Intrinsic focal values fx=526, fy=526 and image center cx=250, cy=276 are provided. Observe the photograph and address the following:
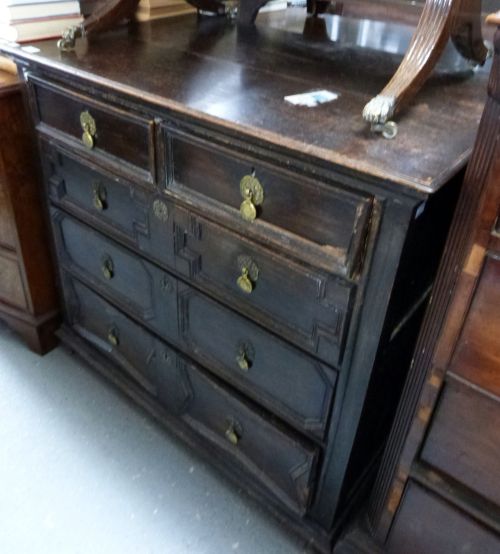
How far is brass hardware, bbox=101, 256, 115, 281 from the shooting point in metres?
1.21

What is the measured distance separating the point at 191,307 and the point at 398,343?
41cm

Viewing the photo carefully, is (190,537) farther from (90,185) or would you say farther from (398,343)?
(90,185)

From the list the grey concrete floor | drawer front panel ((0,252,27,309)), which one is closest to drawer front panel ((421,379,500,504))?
the grey concrete floor

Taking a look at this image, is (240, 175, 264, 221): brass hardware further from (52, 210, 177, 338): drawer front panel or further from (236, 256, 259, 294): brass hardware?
(52, 210, 177, 338): drawer front panel

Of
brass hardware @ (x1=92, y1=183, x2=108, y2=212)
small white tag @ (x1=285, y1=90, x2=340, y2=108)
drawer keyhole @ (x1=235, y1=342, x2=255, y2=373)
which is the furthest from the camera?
brass hardware @ (x1=92, y1=183, x2=108, y2=212)

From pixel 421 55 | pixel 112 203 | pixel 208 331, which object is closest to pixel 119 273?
pixel 112 203

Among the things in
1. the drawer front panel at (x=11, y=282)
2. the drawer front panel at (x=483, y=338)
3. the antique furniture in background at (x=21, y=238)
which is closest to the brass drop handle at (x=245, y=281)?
the drawer front panel at (x=483, y=338)

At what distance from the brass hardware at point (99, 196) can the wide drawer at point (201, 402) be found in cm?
28

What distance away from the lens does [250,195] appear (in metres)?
0.81

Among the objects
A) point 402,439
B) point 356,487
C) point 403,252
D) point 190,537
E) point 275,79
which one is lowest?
point 190,537

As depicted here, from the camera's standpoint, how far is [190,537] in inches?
44.6

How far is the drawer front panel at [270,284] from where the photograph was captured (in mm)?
806

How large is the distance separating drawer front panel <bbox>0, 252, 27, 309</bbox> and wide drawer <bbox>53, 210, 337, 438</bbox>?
0.18 metres

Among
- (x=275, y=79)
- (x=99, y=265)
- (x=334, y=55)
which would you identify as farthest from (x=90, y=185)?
(x=334, y=55)
